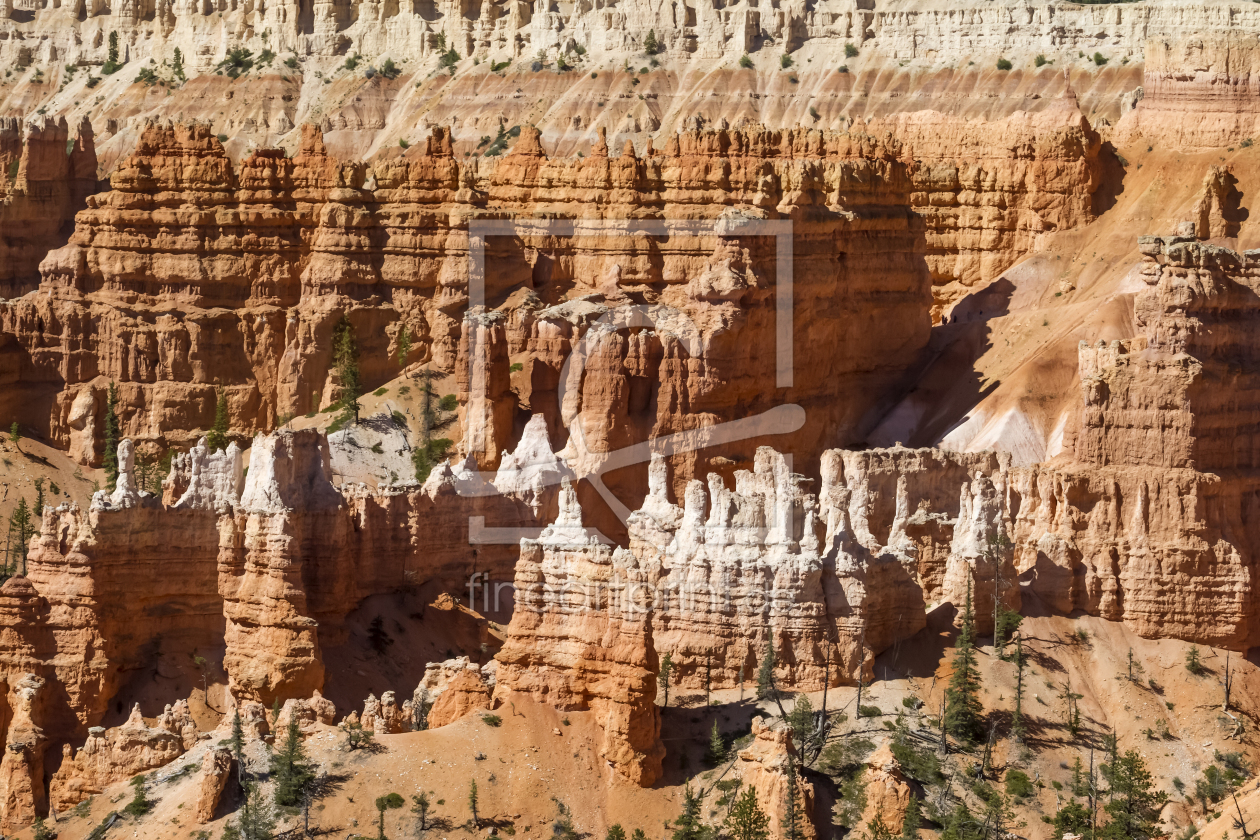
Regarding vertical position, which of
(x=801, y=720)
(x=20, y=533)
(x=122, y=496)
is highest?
(x=122, y=496)

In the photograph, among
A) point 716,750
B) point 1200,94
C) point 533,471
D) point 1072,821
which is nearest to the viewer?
point 1072,821

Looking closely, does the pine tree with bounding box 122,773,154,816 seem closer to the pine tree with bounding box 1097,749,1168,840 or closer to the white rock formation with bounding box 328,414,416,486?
the pine tree with bounding box 1097,749,1168,840

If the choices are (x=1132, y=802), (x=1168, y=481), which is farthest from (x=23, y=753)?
(x=1168, y=481)

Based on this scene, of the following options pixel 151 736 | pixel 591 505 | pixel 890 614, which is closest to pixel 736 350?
pixel 591 505

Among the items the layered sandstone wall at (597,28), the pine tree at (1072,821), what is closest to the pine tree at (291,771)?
the pine tree at (1072,821)

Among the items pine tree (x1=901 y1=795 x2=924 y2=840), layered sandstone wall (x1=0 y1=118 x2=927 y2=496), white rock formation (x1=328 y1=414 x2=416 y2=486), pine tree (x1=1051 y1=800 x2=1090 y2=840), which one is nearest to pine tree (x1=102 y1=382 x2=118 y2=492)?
layered sandstone wall (x1=0 y1=118 x2=927 y2=496)

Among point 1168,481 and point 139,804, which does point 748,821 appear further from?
point 1168,481

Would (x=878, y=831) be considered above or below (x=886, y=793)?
below

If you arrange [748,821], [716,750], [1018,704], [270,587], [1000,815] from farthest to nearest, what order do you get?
[270,587]
[1018,704]
[716,750]
[1000,815]
[748,821]

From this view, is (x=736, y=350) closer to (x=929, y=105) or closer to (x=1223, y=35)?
(x=1223, y=35)
